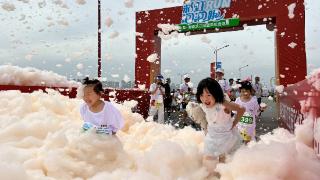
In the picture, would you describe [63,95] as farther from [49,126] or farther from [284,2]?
[284,2]

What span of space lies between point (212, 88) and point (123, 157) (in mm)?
1523

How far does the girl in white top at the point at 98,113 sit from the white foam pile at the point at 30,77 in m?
6.61

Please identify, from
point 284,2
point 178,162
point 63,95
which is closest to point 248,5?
point 284,2

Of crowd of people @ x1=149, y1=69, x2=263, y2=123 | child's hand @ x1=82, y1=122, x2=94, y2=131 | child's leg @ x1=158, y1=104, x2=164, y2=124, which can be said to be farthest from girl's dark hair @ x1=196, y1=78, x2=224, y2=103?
child's leg @ x1=158, y1=104, x2=164, y2=124

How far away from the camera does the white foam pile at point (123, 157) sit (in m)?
3.71

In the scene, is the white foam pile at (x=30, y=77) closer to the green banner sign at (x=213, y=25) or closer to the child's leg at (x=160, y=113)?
the child's leg at (x=160, y=113)

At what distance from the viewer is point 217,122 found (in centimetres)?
434

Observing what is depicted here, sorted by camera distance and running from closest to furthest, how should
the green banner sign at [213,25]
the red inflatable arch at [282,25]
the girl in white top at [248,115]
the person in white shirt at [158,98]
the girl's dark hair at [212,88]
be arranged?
the girl's dark hair at [212,88]
the girl in white top at [248,115]
the person in white shirt at [158,98]
the red inflatable arch at [282,25]
the green banner sign at [213,25]

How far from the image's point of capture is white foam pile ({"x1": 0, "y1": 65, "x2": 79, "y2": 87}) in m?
11.0

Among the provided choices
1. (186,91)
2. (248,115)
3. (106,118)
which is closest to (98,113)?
(106,118)

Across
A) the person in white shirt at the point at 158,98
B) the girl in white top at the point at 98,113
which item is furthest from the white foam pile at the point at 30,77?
the girl in white top at the point at 98,113

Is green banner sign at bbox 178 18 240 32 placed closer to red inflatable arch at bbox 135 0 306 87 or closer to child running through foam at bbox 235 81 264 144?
red inflatable arch at bbox 135 0 306 87

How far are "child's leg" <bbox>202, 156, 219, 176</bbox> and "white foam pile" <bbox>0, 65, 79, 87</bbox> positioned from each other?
7798mm

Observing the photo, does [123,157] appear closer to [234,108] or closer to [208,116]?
[208,116]
